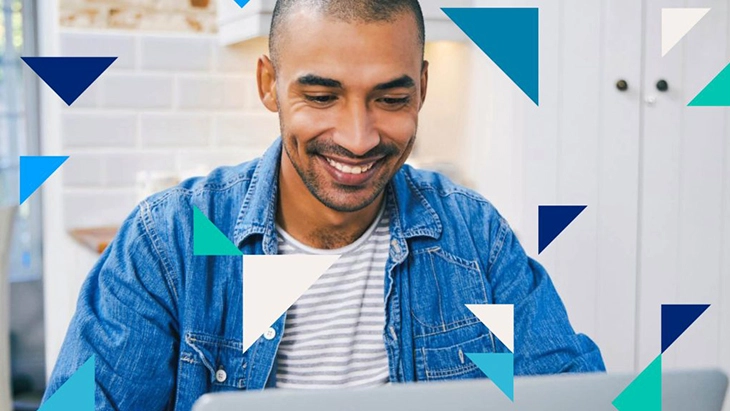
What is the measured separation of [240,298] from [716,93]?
150 cm

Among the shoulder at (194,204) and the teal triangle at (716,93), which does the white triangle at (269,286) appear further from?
the teal triangle at (716,93)

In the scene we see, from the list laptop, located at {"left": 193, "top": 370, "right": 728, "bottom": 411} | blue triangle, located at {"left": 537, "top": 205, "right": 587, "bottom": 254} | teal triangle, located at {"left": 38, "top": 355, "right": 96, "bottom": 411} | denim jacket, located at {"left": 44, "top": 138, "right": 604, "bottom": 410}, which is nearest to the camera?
laptop, located at {"left": 193, "top": 370, "right": 728, "bottom": 411}

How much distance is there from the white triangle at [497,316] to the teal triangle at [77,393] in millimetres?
496

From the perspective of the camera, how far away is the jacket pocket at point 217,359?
1.23 meters

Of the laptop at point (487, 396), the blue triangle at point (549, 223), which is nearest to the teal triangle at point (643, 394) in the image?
the laptop at point (487, 396)

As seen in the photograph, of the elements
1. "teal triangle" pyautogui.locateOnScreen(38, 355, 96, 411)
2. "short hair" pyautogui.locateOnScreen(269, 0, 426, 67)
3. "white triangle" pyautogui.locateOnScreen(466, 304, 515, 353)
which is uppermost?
"short hair" pyautogui.locateOnScreen(269, 0, 426, 67)

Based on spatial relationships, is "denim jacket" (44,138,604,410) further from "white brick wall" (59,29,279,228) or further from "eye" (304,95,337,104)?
"white brick wall" (59,29,279,228)

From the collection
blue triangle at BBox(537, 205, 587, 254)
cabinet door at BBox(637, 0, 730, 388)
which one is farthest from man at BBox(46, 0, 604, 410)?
cabinet door at BBox(637, 0, 730, 388)

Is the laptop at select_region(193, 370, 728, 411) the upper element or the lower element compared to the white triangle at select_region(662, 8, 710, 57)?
lower

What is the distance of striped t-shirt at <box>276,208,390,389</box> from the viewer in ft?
4.16

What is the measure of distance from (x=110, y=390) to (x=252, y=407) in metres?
0.57

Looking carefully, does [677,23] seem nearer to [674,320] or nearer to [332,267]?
[674,320]

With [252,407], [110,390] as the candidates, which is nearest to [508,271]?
[110,390]

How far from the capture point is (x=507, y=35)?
1.33 m
